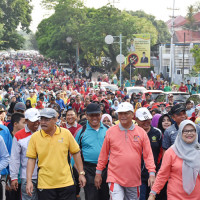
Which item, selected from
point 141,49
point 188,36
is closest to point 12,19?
point 141,49

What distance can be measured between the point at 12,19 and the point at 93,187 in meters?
60.0

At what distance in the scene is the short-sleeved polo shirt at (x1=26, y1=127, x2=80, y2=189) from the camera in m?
5.87

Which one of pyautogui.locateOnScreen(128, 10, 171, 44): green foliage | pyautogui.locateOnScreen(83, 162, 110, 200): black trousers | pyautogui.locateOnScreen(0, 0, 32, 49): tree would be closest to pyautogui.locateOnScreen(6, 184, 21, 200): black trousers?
pyautogui.locateOnScreen(83, 162, 110, 200): black trousers

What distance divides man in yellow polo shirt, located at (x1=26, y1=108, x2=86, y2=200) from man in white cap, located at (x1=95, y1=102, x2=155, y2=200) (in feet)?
1.74

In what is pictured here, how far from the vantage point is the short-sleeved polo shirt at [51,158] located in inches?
231

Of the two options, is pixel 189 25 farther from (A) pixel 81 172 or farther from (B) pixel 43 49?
(A) pixel 81 172

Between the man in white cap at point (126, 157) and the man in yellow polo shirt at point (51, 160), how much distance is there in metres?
0.53

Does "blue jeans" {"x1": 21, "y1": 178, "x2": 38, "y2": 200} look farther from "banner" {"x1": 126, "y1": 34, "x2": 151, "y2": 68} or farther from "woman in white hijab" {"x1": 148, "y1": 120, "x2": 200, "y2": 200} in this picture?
"banner" {"x1": 126, "y1": 34, "x2": 151, "y2": 68}

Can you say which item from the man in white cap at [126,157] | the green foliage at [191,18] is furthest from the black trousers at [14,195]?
the green foliage at [191,18]

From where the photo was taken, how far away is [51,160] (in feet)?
19.3

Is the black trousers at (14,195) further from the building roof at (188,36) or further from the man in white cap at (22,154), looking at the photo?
the building roof at (188,36)

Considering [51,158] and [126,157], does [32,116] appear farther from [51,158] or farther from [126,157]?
[126,157]

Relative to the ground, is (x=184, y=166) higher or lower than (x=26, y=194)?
higher

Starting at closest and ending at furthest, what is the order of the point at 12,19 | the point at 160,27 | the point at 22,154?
the point at 22,154, the point at 12,19, the point at 160,27
